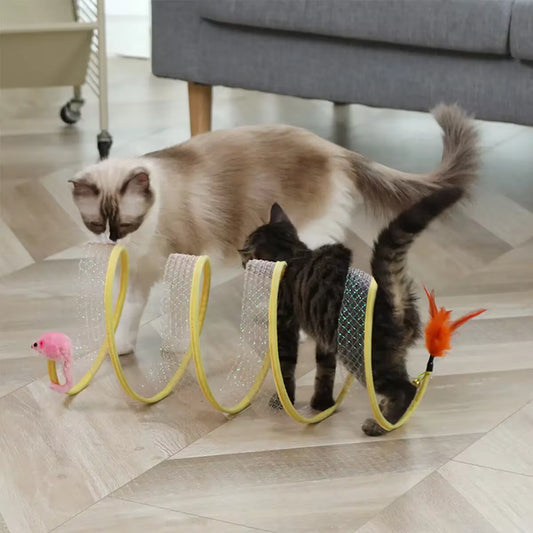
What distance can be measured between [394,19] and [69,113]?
3.51 feet

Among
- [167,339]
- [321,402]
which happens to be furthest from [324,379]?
[167,339]

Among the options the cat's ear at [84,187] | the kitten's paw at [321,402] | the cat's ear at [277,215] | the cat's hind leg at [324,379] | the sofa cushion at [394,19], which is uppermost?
the sofa cushion at [394,19]

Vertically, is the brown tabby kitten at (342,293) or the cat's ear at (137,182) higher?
the cat's ear at (137,182)

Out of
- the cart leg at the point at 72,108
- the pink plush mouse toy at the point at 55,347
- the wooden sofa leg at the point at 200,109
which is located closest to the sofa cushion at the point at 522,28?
the wooden sofa leg at the point at 200,109

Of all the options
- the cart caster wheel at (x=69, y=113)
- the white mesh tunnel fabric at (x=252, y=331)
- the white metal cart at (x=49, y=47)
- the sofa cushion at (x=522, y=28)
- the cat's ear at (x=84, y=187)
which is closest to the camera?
the white mesh tunnel fabric at (x=252, y=331)

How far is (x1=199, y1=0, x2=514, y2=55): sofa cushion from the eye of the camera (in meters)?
2.14

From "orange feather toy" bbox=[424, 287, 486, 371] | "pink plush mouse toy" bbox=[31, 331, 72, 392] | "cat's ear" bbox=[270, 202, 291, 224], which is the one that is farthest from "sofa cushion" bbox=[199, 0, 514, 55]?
"pink plush mouse toy" bbox=[31, 331, 72, 392]

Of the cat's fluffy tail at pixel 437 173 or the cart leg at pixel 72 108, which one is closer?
the cat's fluffy tail at pixel 437 173

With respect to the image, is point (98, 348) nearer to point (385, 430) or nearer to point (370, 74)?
point (385, 430)

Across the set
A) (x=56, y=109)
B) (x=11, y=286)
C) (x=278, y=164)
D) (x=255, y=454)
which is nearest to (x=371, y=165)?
(x=278, y=164)

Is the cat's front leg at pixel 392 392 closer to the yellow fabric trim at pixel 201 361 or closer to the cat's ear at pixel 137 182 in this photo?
the yellow fabric trim at pixel 201 361

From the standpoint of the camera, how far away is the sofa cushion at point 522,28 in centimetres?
209

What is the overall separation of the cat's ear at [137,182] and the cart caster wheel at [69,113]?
51.8 inches

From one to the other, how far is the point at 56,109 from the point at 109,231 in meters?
1.51
